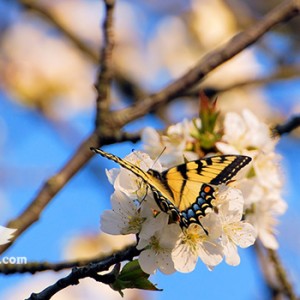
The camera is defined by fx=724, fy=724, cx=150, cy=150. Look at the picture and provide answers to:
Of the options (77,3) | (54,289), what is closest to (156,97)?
(54,289)

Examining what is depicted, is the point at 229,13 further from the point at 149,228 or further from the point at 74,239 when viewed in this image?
the point at 149,228

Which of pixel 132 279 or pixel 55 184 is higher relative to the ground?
pixel 55 184

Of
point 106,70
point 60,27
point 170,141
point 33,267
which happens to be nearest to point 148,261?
point 33,267

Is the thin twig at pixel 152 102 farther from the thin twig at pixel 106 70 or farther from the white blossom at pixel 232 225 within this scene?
the white blossom at pixel 232 225

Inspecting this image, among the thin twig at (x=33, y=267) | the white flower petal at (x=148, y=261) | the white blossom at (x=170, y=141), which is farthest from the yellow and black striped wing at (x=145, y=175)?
the white blossom at (x=170, y=141)

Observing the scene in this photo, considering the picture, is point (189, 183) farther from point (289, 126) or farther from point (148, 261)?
point (289, 126)

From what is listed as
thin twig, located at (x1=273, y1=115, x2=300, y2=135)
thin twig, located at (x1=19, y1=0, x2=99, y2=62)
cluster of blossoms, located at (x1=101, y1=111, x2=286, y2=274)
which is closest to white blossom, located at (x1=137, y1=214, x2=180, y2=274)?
cluster of blossoms, located at (x1=101, y1=111, x2=286, y2=274)
